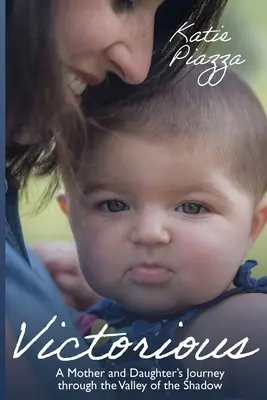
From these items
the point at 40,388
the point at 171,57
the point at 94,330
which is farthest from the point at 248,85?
the point at 40,388

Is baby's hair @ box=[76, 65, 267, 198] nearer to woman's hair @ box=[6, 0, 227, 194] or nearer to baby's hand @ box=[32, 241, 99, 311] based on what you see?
woman's hair @ box=[6, 0, 227, 194]

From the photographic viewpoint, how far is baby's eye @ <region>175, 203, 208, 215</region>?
5.04 feet

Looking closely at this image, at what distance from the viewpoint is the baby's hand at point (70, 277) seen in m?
1.58

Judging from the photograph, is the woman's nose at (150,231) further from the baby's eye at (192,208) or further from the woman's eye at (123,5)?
the woman's eye at (123,5)

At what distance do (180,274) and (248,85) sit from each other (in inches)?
17.8

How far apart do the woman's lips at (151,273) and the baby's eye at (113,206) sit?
0.44ft

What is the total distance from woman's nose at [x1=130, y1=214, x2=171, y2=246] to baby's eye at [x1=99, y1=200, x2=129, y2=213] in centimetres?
5

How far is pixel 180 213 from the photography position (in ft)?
5.05

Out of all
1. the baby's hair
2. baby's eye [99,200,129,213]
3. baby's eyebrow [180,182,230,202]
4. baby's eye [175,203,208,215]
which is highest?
the baby's hair

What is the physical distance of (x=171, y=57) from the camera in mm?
1542

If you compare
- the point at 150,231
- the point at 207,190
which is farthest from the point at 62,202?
Result: the point at 207,190

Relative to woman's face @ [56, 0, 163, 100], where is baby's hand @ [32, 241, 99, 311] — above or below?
below

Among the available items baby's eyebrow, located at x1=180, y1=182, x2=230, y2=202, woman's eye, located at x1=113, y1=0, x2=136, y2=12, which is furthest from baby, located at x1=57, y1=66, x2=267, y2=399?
woman's eye, located at x1=113, y1=0, x2=136, y2=12

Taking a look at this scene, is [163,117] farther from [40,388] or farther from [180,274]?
[40,388]
